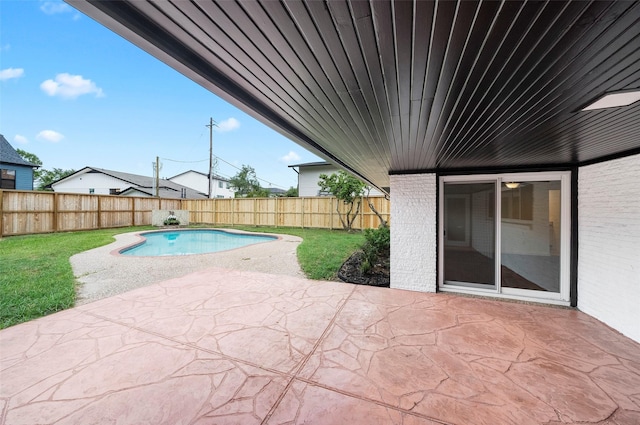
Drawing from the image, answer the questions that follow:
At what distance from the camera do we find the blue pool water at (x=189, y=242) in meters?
8.77

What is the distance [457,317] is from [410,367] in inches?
58.4

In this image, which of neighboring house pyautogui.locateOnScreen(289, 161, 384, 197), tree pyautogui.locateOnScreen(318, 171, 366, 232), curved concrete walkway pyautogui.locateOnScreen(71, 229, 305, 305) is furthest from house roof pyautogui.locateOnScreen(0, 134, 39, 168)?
tree pyautogui.locateOnScreen(318, 171, 366, 232)

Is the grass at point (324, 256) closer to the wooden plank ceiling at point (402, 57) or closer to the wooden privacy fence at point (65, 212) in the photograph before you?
the wooden plank ceiling at point (402, 57)

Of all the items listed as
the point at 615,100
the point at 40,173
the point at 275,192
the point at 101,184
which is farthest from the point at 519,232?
the point at 40,173

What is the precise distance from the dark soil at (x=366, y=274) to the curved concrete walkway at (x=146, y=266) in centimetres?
100

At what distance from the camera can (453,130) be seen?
2.38 meters

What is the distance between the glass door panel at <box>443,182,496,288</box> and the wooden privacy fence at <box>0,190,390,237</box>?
5180mm

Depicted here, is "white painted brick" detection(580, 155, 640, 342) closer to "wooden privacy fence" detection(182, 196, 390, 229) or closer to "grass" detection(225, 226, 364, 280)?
"grass" detection(225, 226, 364, 280)

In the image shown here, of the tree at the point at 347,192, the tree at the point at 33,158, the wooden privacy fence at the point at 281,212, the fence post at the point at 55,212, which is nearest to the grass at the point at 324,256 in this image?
the tree at the point at 347,192

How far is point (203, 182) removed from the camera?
94.0ft

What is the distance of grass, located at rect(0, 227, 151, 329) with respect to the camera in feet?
10.9

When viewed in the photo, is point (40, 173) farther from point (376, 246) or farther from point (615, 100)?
point (615, 100)

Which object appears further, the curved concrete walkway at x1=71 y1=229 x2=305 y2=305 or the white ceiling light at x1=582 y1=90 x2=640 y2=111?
the curved concrete walkway at x1=71 y1=229 x2=305 y2=305

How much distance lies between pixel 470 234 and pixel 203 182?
29055 millimetres
